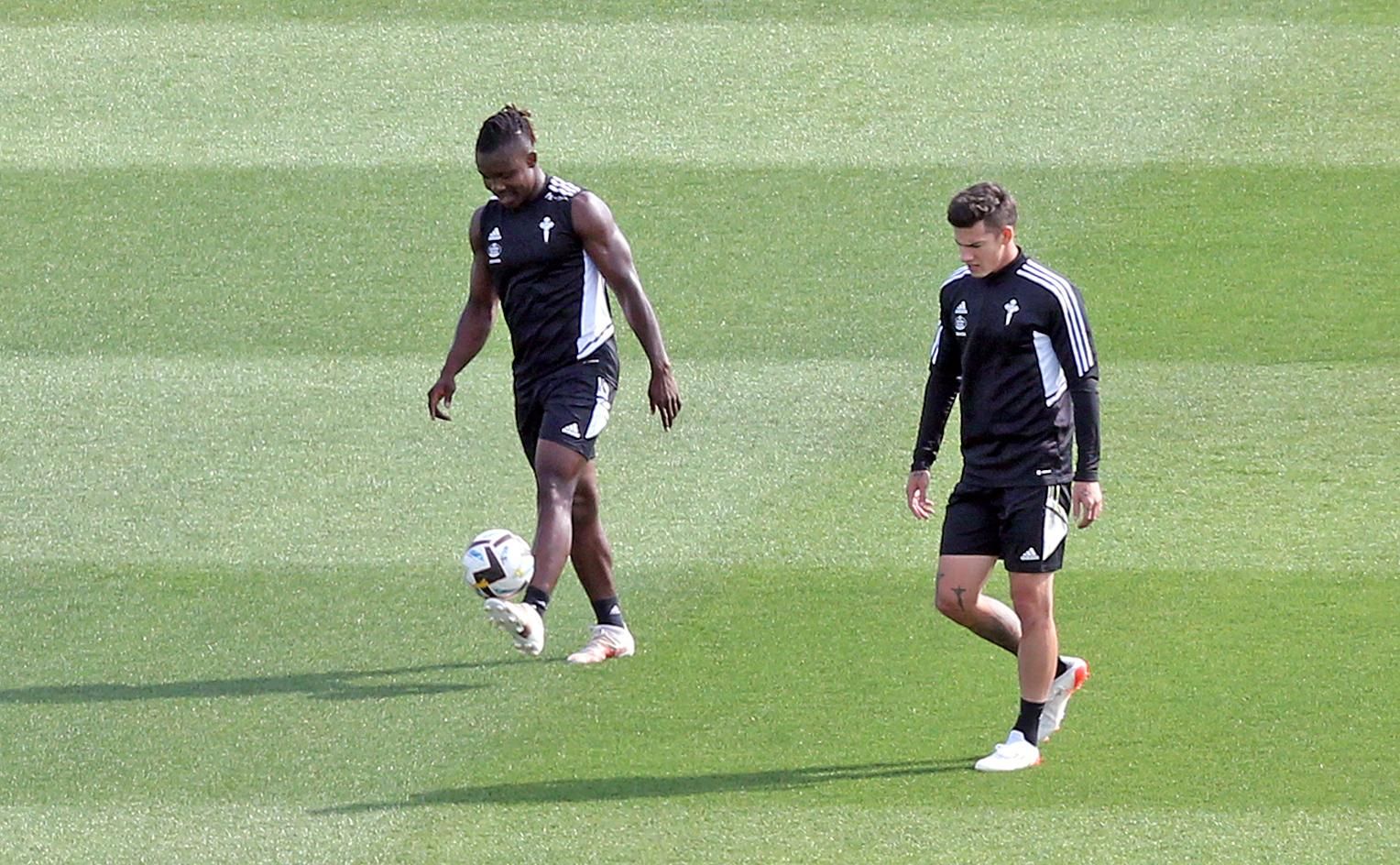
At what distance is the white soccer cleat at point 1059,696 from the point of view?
7.55 metres

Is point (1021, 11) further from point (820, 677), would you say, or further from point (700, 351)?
point (820, 677)

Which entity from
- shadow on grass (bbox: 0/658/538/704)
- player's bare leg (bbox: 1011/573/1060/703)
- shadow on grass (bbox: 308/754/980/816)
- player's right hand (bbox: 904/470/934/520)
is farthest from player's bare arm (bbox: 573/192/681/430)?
player's bare leg (bbox: 1011/573/1060/703)

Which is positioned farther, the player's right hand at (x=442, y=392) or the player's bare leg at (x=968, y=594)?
the player's right hand at (x=442, y=392)

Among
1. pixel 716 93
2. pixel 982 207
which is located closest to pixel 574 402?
pixel 982 207

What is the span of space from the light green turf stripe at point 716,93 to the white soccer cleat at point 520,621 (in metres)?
6.97

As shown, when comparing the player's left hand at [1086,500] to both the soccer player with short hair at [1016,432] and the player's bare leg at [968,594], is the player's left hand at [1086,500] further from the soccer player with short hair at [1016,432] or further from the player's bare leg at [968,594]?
the player's bare leg at [968,594]

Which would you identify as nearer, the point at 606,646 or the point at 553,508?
the point at 553,508

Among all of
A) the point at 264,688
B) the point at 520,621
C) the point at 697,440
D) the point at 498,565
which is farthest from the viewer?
the point at 697,440

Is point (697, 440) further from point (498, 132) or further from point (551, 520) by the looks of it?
point (498, 132)

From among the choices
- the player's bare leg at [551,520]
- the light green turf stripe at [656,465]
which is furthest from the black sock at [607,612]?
the light green turf stripe at [656,465]

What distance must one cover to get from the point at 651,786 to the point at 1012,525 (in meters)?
1.53

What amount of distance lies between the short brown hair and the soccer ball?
2.22 m

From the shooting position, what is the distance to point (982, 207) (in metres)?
7.05

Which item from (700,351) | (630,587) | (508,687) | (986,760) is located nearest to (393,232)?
(700,351)
